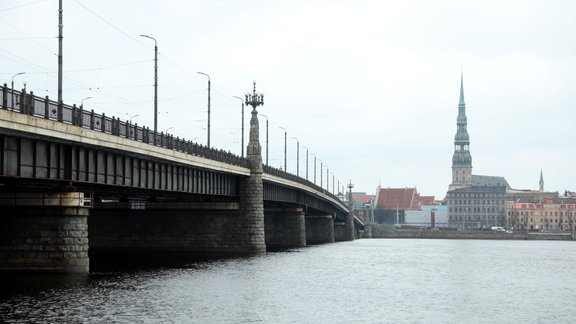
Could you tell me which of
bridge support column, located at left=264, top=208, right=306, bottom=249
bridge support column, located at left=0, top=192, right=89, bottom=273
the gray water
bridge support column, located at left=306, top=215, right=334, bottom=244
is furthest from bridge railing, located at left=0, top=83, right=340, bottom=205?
bridge support column, located at left=306, top=215, right=334, bottom=244

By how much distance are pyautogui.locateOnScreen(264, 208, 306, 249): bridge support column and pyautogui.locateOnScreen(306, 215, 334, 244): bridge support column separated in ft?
133

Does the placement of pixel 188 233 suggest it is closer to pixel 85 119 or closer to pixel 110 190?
pixel 110 190

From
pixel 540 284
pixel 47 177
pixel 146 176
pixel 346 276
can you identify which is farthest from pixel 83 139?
pixel 540 284

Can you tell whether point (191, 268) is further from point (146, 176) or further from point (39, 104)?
point (39, 104)

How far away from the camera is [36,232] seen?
49531mm

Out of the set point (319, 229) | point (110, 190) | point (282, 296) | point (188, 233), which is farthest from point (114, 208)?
point (319, 229)

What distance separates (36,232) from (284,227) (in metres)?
75.6

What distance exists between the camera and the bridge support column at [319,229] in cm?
16600

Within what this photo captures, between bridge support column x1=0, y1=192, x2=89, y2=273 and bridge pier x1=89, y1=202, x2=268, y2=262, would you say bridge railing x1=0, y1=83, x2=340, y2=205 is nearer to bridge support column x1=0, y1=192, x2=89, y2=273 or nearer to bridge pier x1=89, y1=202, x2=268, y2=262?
bridge support column x1=0, y1=192, x2=89, y2=273

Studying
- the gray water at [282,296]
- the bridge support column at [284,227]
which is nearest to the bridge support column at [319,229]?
the bridge support column at [284,227]

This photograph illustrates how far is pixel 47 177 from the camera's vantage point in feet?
156

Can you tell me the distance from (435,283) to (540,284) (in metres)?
7.48

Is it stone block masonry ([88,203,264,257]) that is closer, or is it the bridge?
the bridge

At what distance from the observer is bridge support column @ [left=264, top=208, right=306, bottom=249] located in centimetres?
12294
